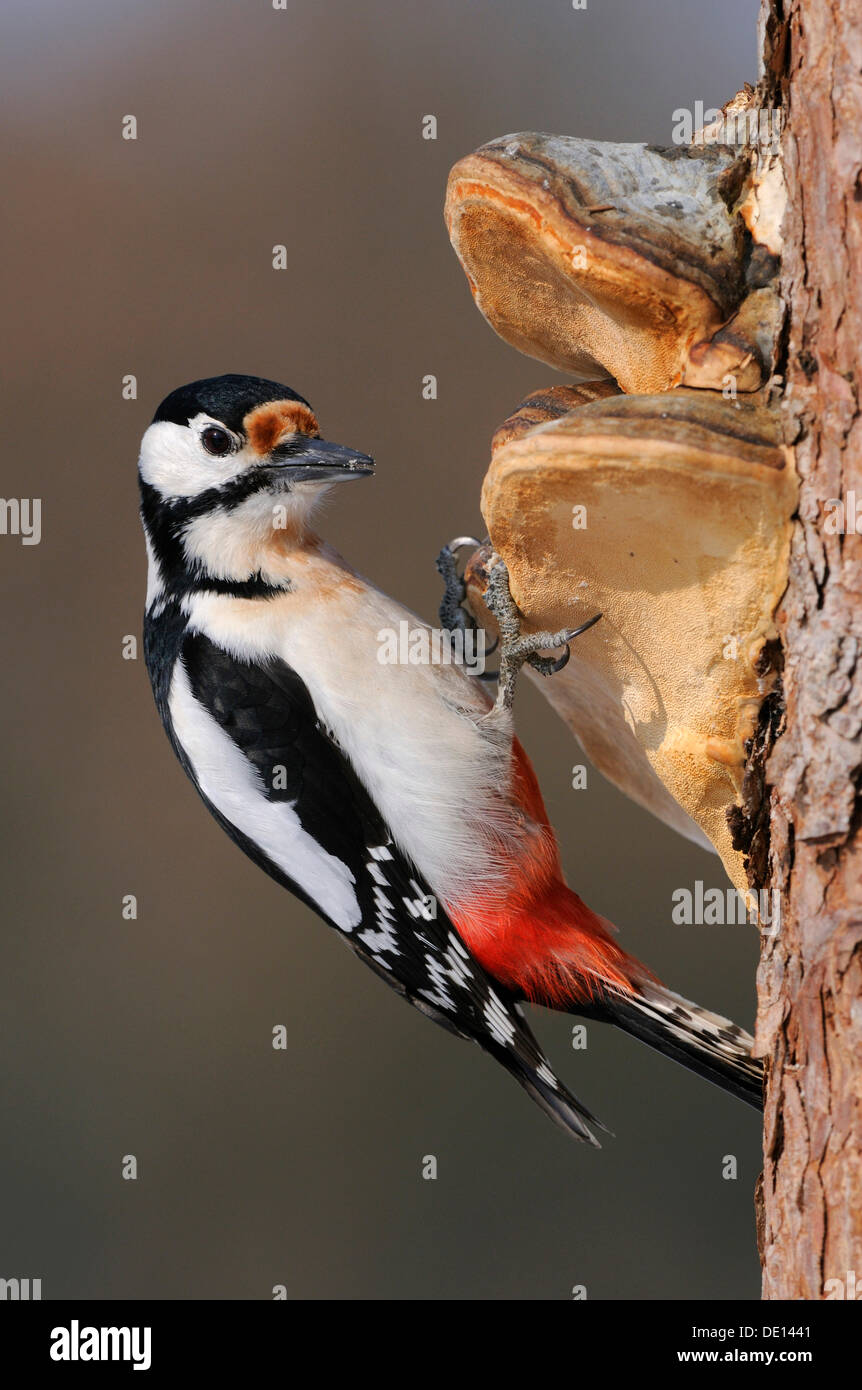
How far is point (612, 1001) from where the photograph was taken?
5.45 feet

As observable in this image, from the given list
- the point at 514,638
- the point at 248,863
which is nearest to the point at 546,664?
the point at 514,638

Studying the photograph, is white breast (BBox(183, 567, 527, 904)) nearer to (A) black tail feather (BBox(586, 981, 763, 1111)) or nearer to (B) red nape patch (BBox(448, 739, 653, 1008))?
(B) red nape patch (BBox(448, 739, 653, 1008))

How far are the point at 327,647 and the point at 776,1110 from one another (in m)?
0.82

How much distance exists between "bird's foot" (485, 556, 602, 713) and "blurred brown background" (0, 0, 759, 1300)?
1717mm

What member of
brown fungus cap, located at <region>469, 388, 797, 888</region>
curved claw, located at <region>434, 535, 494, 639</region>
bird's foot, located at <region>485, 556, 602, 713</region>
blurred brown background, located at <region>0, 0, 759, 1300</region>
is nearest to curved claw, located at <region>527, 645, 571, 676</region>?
bird's foot, located at <region>485, 556, 602, 713</region>

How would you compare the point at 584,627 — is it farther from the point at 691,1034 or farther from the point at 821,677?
the point at 691,1034

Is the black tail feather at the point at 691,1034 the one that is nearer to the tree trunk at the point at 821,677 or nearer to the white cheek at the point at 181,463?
the tree trunk at the point at 821,677

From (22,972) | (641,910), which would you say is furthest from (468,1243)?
(22,972)

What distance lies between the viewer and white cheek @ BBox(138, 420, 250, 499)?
5.49 ft

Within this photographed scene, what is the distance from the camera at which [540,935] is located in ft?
5.68

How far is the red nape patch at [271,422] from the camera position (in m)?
1.65

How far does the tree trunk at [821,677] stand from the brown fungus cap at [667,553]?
4 centimetres

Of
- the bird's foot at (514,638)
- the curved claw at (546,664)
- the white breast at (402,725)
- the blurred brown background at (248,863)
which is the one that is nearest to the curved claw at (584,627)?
the bird's foot at (514,638)

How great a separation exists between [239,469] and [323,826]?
0.49 metres
